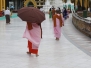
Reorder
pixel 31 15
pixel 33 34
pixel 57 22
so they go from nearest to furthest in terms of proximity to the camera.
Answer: pixel 31 15
pixel 33 34
pixel 57 22

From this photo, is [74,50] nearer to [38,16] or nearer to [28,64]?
[38,16]

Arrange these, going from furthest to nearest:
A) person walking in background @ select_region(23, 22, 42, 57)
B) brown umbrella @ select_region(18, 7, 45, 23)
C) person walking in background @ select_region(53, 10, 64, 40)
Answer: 1. person walking in background @ select_region(53, 10, 64, 40)
2. person walking in background @ select_region(23, 22, 42, 57)
3. brown umbrella @ select_region(18, 7, 45, 23)

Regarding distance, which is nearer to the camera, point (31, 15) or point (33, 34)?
point (31, 15)

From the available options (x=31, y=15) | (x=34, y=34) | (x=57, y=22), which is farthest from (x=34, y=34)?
(x=57, y=22)

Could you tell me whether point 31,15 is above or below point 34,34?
above

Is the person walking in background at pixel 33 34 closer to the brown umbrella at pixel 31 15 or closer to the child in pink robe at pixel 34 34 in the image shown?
the child in pink robe at pixel 34 34

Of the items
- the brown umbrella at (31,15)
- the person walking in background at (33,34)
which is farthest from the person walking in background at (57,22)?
the brown umbrella at (31,15)

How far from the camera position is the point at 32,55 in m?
10.1

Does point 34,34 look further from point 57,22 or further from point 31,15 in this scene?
point 57,22

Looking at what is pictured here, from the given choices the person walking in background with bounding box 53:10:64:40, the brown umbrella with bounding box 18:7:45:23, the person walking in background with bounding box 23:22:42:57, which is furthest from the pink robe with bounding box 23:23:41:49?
the person walking in background with bounding box 53:10:64:40

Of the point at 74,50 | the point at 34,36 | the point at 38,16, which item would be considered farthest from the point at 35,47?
the point at 74,50

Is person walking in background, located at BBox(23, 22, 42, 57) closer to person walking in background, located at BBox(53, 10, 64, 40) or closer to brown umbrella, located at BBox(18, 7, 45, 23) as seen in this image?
brown umbrella, located at BBox(18, 7, 45, 23)

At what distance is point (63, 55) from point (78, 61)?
1099 millimetres

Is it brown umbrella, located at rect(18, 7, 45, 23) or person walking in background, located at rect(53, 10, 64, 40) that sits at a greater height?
brown umbrella, located at rect(18, 7, 45, 23)
